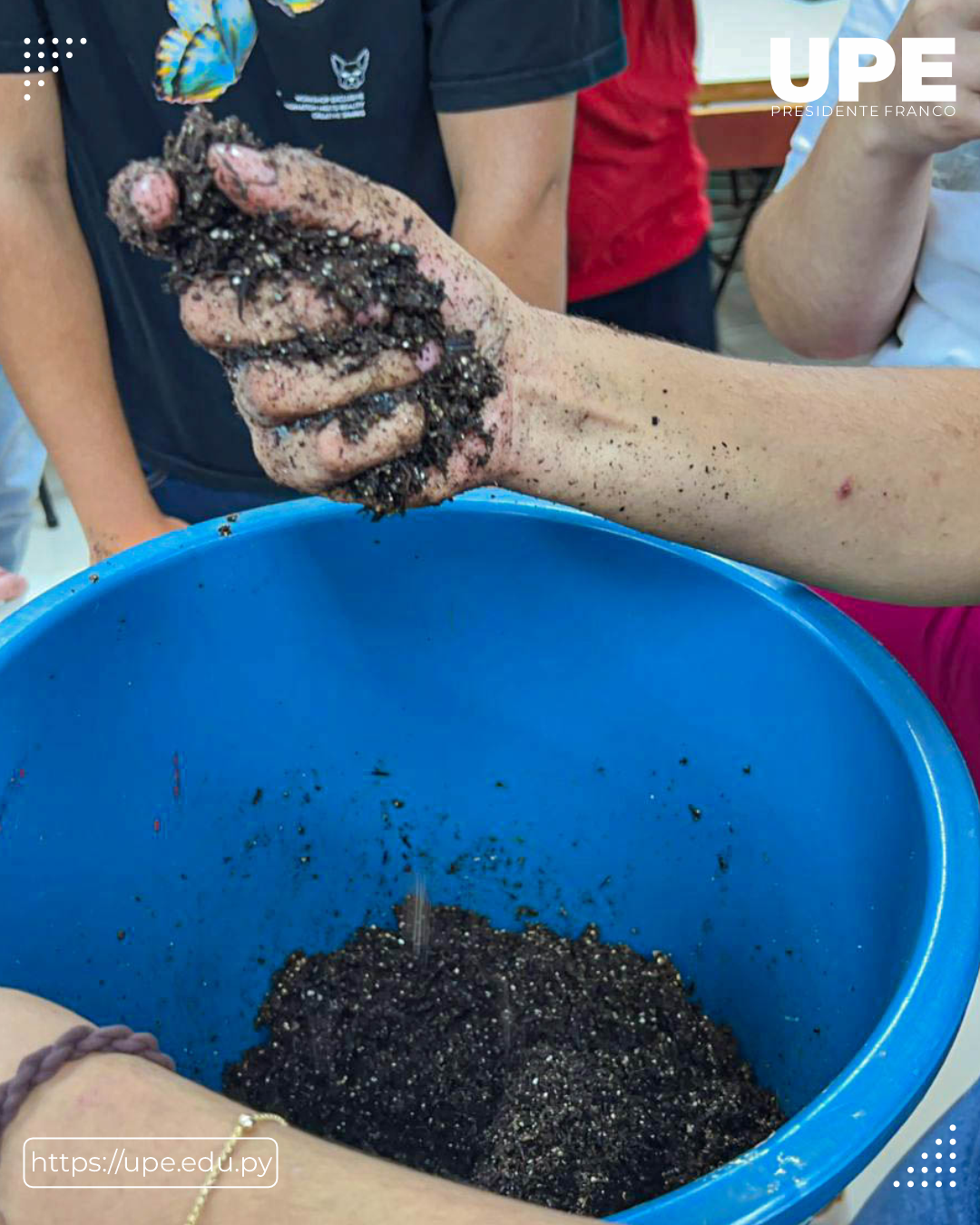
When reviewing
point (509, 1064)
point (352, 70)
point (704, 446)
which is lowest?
point (509, 1064)

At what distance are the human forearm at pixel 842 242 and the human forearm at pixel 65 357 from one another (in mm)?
587

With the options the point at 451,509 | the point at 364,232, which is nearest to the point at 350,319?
the point at 364,232

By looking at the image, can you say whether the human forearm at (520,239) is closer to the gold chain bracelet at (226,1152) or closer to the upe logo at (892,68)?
the upe logo at (892,68)

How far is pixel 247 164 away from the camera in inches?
18.1

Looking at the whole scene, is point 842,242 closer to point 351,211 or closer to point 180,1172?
point 351,211

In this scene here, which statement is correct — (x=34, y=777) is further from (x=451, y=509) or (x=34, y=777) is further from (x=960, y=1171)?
A: (x=960, y=1171)

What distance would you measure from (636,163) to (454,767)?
2.41ft

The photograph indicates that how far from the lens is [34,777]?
28.2 inches

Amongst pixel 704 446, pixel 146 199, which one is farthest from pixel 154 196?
pixel 704 446

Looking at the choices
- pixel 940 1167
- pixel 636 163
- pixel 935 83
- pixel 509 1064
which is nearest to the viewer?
pixel 940 1167

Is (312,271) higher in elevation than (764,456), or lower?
higher

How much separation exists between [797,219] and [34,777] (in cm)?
70

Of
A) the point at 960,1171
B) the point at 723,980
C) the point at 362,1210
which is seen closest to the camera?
the point at 362,1210

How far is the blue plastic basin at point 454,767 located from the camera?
2.30 feet
